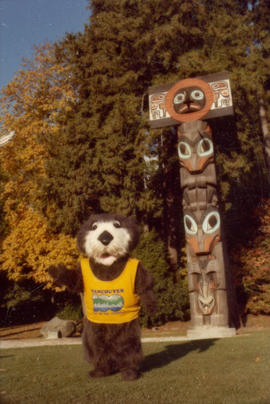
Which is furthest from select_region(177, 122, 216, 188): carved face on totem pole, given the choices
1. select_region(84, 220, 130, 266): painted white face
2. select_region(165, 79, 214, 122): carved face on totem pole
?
select_region(84, 220, 130, 266): painted white face

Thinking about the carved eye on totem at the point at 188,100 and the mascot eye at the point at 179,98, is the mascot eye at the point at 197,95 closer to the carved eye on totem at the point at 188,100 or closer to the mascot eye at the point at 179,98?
the carved eye on totem at the point at 188,100

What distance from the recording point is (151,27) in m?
15.8

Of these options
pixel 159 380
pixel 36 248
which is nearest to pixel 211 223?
pixel 159 380

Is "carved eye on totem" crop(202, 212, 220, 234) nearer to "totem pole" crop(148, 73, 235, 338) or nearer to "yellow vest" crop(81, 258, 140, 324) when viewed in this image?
"totem pole" crop(148, 73, 235, 338)

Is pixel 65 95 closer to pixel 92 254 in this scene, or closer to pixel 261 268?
pixel 261 268

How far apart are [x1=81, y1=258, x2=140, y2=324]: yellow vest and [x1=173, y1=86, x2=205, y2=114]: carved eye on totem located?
24.2 feet

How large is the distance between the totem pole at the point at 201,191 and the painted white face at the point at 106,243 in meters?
5.71

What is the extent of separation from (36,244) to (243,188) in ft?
32.7

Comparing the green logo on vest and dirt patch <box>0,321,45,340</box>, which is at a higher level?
the green logo on vest

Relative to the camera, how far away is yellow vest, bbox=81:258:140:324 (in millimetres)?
4855

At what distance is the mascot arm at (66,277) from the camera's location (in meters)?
4.98

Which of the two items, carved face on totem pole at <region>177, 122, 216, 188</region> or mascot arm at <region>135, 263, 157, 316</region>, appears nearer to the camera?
mascot arm at <region>135, 263, 157, 316</region>

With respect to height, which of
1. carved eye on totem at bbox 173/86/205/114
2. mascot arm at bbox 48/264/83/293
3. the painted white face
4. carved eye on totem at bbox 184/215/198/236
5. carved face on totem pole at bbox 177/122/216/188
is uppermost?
carved eye on totem at bbox 173/86/205/114

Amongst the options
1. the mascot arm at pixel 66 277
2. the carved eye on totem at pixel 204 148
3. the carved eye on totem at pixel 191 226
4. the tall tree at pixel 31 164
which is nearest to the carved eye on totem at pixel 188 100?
the carved eye on totem at pixel 204 148
